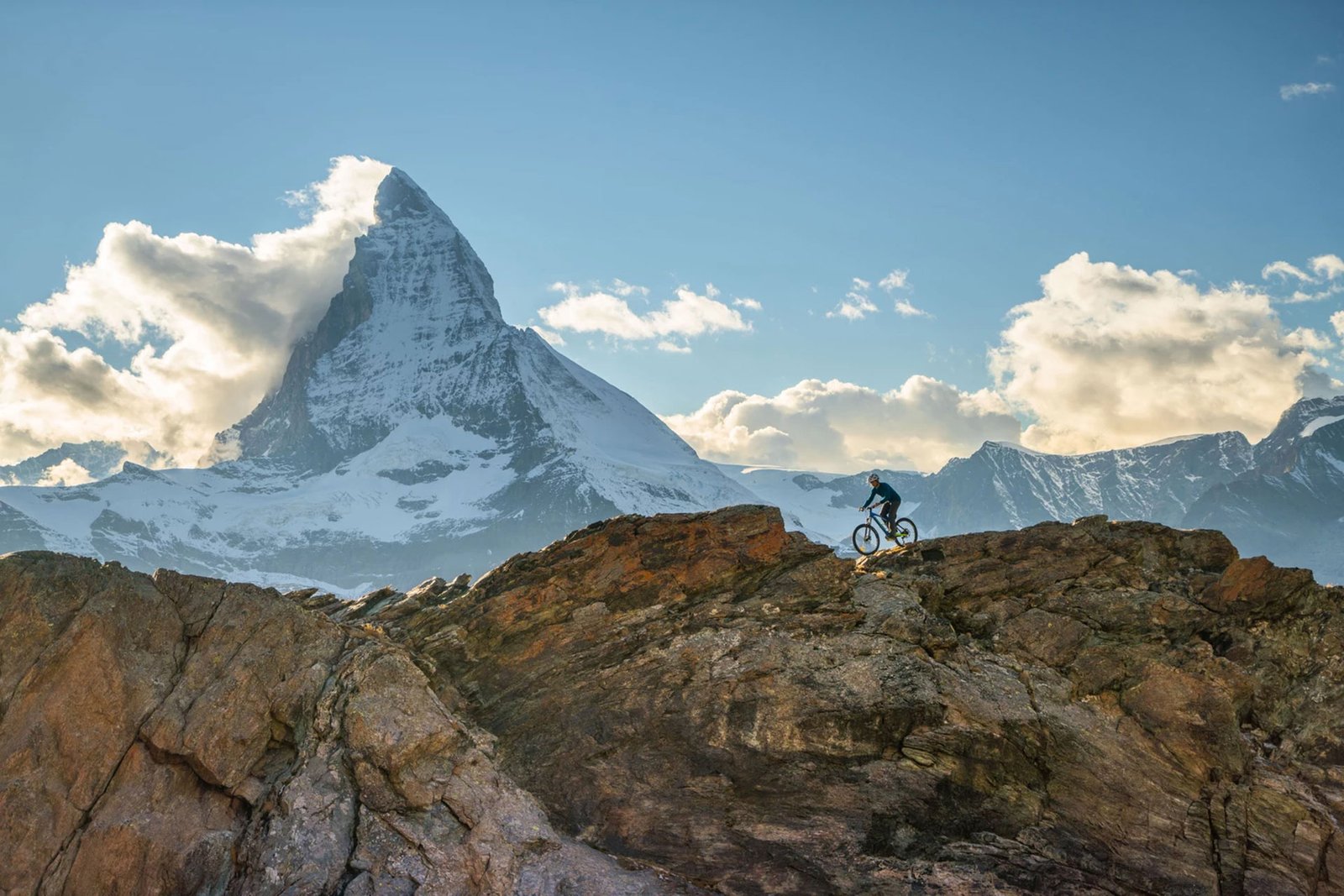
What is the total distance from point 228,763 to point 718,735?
43.4ft

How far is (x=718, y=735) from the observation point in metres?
27.3

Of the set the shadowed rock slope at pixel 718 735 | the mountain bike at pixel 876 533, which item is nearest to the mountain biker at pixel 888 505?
the mountain bike at pixel 876 533

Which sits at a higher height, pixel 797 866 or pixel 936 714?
pixel 936 714

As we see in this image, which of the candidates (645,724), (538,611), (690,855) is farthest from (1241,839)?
(538,611)

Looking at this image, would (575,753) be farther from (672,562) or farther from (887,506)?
(887,506)

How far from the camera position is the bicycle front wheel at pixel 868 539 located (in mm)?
39688

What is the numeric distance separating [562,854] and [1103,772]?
14.5 metres

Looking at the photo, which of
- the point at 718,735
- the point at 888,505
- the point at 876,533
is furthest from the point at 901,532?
the point at 718,735

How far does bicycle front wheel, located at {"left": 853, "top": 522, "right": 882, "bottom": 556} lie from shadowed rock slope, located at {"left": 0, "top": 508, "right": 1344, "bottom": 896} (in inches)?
288

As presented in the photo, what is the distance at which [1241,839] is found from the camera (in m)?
23.8

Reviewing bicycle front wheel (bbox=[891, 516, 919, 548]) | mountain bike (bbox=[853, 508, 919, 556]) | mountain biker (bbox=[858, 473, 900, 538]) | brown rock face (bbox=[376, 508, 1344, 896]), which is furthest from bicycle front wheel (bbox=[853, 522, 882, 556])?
brown rock face (bbox=[376, 508, 1344, 896])

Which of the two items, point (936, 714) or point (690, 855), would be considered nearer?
point (690, 855)

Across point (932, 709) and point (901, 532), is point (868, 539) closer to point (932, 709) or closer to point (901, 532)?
point (901, 532)

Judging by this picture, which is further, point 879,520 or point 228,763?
point 879,520
